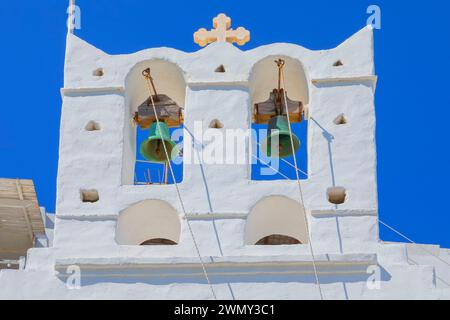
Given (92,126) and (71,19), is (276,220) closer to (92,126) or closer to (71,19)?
(92,126)

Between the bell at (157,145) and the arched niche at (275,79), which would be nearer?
the bell at (157,145)

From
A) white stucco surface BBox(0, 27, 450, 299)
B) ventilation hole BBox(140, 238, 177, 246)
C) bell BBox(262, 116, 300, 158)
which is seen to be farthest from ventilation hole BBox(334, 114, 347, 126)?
ventilation hole BBox(140, 238, 177, 246)

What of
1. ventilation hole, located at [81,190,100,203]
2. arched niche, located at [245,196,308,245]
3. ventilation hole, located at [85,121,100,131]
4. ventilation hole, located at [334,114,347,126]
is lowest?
arched niche, located at [245,196,308,245]

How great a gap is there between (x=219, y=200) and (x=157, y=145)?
1.34 meters

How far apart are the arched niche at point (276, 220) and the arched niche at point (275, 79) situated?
152 centimetres

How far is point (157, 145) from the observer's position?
61.2 ft

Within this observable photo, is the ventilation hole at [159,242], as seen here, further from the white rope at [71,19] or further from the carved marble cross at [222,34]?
the white rope at [71,19]

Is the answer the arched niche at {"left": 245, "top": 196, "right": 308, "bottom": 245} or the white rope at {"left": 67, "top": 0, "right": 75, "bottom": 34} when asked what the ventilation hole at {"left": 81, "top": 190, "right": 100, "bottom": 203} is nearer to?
the arched niche at {"left": 245, "top": 196, "right": 308, "bottom": 245}

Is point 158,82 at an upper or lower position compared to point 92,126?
upper

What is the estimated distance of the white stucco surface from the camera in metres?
16.8

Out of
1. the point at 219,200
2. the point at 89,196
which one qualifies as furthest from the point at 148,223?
the point at 219,200

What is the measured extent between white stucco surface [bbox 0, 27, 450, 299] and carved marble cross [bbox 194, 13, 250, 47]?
0.32 metres

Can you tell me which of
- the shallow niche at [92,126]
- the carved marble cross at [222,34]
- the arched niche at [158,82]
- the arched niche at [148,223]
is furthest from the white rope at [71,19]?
the arched niche at [148,223]

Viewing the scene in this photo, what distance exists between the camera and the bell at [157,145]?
727 inches
